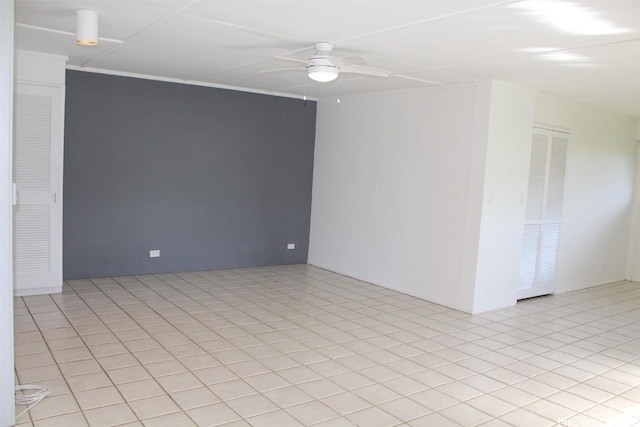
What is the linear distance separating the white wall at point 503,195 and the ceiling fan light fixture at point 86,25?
369cm

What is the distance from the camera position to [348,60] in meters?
3.54

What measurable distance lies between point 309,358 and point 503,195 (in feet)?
9.51

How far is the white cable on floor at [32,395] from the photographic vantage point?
294 cm

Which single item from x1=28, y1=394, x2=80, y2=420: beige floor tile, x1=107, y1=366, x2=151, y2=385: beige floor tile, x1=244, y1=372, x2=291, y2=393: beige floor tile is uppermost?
x1=107, y1=366, x2=151, y2=385: beige floor tile

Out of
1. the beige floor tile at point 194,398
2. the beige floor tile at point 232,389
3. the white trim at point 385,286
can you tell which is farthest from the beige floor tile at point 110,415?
the white trim at point 385,286

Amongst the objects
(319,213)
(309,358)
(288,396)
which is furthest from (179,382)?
(319,213)

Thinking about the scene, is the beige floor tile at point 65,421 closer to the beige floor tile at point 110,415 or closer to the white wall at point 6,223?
the beige floor tile at point 110,415

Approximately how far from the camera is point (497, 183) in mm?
5371

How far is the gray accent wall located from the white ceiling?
682mm

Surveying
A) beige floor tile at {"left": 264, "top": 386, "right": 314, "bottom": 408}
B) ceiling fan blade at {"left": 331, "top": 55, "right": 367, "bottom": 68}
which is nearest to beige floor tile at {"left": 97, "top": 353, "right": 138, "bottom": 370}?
beige floor tile at {"left": 264, "top": 386, "right": 314, "bottom": 408}

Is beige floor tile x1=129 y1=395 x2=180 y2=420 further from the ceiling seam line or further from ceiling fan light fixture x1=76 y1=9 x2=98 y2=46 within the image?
the ceiling seam line

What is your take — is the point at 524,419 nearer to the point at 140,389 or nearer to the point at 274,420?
the point at 274,420

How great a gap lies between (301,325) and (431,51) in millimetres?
2641

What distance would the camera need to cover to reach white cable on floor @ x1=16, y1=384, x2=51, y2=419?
9.66 ft
